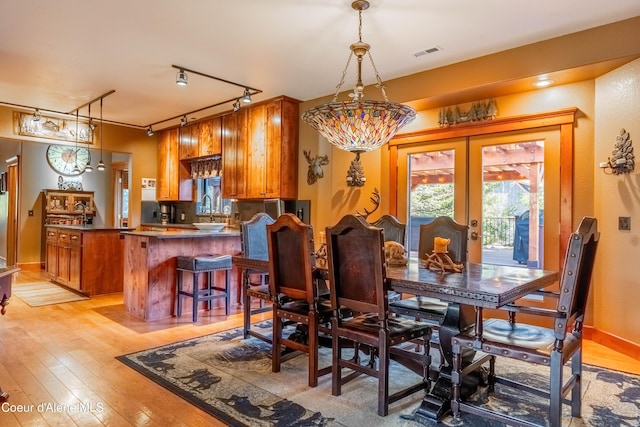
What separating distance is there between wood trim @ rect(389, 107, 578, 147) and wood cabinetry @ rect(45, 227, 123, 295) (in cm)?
397

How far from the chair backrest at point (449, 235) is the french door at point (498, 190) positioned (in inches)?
46.4

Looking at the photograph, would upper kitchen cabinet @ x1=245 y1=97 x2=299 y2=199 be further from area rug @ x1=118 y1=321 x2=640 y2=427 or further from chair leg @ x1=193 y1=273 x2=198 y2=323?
area rug @ x1=118 y1=321 x2=640 y2=427

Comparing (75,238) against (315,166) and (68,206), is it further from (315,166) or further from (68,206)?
(68,206)

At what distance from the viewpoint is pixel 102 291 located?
5.44 m

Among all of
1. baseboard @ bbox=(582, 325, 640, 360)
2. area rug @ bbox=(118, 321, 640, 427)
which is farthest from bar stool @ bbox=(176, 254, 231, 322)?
baseboard @ bbox=(582, 325, 640, 360)

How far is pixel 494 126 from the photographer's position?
417 cm

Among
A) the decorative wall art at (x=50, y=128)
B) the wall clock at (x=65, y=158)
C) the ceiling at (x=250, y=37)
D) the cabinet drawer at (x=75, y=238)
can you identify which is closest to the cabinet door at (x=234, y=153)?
the ceiling at (x=250, y=37)

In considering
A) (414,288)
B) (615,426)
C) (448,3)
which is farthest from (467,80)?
(615,426)

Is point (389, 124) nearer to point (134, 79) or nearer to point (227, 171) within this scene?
point (134, 79)

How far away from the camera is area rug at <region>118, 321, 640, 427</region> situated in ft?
7.22

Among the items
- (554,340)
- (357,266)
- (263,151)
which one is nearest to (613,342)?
(554,340)

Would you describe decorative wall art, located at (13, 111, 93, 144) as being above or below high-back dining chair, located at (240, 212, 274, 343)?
above

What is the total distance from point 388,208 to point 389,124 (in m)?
2.23

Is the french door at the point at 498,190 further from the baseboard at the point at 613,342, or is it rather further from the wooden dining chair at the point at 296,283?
the wooden dining chair at the point at 296,283
